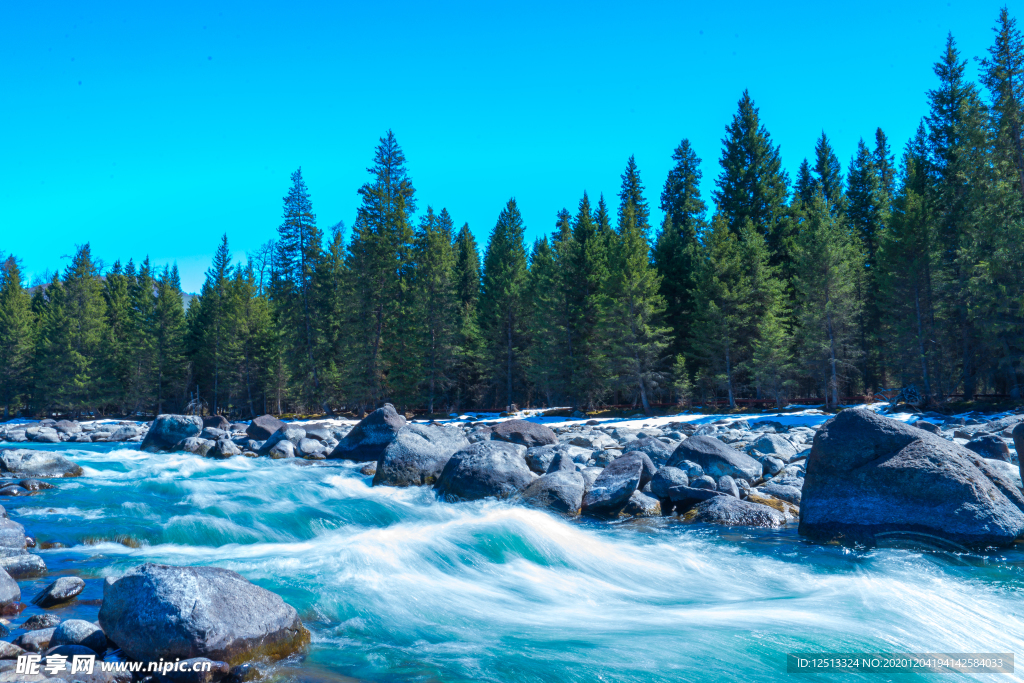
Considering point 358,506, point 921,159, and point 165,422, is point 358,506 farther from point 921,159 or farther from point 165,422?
point 921,159

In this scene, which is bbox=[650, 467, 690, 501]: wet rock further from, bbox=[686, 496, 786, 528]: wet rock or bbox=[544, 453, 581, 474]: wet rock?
bbox=[544, 453, 581, 474]: wet rock

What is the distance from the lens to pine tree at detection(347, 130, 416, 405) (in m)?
34.8

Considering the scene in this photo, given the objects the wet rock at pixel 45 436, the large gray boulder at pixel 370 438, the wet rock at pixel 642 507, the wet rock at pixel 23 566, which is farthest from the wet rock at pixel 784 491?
the wet rock at pixel 45 436

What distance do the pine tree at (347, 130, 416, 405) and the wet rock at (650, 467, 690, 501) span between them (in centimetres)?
2605

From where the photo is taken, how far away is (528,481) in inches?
424

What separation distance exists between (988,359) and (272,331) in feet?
147

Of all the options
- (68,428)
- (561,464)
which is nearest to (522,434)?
(561,464)

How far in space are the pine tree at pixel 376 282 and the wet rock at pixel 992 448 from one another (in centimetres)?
2871

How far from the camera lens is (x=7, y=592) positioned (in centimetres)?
523

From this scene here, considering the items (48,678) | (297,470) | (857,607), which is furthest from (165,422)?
(857,607)

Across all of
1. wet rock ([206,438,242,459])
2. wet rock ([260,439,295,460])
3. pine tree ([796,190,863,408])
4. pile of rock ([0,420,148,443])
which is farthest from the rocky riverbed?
pine tree ([796,190,863,408])

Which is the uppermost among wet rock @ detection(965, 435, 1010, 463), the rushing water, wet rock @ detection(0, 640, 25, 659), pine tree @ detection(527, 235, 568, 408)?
pine tree @ detection(527, 235, 568, 408)

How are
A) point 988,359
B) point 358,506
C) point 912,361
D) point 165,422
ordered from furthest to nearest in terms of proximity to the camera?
1. point 912,361
2. point 988,359
3. point 165,422
4. point 358,506

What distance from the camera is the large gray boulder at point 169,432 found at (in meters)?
22.2
